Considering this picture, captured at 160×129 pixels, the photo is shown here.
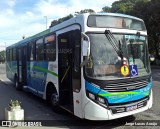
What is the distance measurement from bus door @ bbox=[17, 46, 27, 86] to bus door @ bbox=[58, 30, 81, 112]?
→ 527cm

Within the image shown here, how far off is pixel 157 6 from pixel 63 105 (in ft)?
92.8

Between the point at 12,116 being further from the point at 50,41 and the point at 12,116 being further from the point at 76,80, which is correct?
the point at 50,41

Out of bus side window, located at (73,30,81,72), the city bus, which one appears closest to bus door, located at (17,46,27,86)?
the city bus

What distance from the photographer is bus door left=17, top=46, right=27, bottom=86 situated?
13578 mm

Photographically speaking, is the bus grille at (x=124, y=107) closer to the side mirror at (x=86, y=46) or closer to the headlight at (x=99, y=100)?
the headlight at (x=99, y=100)

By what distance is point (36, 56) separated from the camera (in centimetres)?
1116

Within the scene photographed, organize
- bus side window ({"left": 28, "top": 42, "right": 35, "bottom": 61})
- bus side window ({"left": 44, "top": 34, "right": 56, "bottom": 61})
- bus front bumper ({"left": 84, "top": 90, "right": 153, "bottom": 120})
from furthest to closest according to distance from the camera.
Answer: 1. bus side window ({"left": 28, "top": 42, "right": 35, "bottom": 61})
2. bus side window ({"left": 44, "top": 34, "right": 56, "bottom": 61})
3. bus front bumper ({"left": 84, "top": 90, "right": 153, "bottom": 120})

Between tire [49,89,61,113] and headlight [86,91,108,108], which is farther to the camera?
tire [49,89,61,113]

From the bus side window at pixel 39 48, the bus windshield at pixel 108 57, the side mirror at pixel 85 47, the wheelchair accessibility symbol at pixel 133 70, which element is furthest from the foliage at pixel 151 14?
the side mirror at pixel 85 47

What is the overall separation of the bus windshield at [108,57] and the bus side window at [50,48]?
246 cm

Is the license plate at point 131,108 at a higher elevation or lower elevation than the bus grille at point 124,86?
lower

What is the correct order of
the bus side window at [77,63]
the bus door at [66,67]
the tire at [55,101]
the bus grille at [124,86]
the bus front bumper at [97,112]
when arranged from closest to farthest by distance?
the bus front bumper at [97,112]
the bus grille at [124,86]
the bus side window at [77,63]
the bus door at [66,67]
the tire at [55,101]

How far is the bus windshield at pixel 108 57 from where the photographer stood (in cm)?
664

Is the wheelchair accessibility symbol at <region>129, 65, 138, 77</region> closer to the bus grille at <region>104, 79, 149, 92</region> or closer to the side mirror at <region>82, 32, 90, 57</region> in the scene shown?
the bus grille at <region>104, 79, 149, 92</region>
